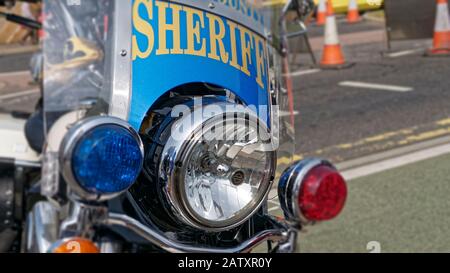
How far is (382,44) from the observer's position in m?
10.9

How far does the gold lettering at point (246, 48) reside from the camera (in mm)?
1277

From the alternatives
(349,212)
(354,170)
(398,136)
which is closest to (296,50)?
(398,136)

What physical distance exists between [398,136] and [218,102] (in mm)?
4407

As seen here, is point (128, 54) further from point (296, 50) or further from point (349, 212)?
point (296, 50)

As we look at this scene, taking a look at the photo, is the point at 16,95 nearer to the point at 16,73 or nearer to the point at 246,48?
the point at 16,73

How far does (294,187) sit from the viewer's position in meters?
1.23

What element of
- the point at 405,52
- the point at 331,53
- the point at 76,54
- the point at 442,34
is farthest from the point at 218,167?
the point at 331,53

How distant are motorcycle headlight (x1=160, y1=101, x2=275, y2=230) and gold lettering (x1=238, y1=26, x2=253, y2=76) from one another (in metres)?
0.16

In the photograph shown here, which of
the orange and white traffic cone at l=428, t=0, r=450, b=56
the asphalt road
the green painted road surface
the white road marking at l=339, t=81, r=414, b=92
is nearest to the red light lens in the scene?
the green painted road surface

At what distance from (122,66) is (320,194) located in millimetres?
442

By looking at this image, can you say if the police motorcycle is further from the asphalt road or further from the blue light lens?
the asphalt road

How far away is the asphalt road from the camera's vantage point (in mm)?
5195

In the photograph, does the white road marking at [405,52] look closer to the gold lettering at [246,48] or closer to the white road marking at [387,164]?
the white road marking at [387,164]

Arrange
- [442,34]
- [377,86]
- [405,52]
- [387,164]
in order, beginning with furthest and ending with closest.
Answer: [405,52], [377,86], [442,34], [387,164]
